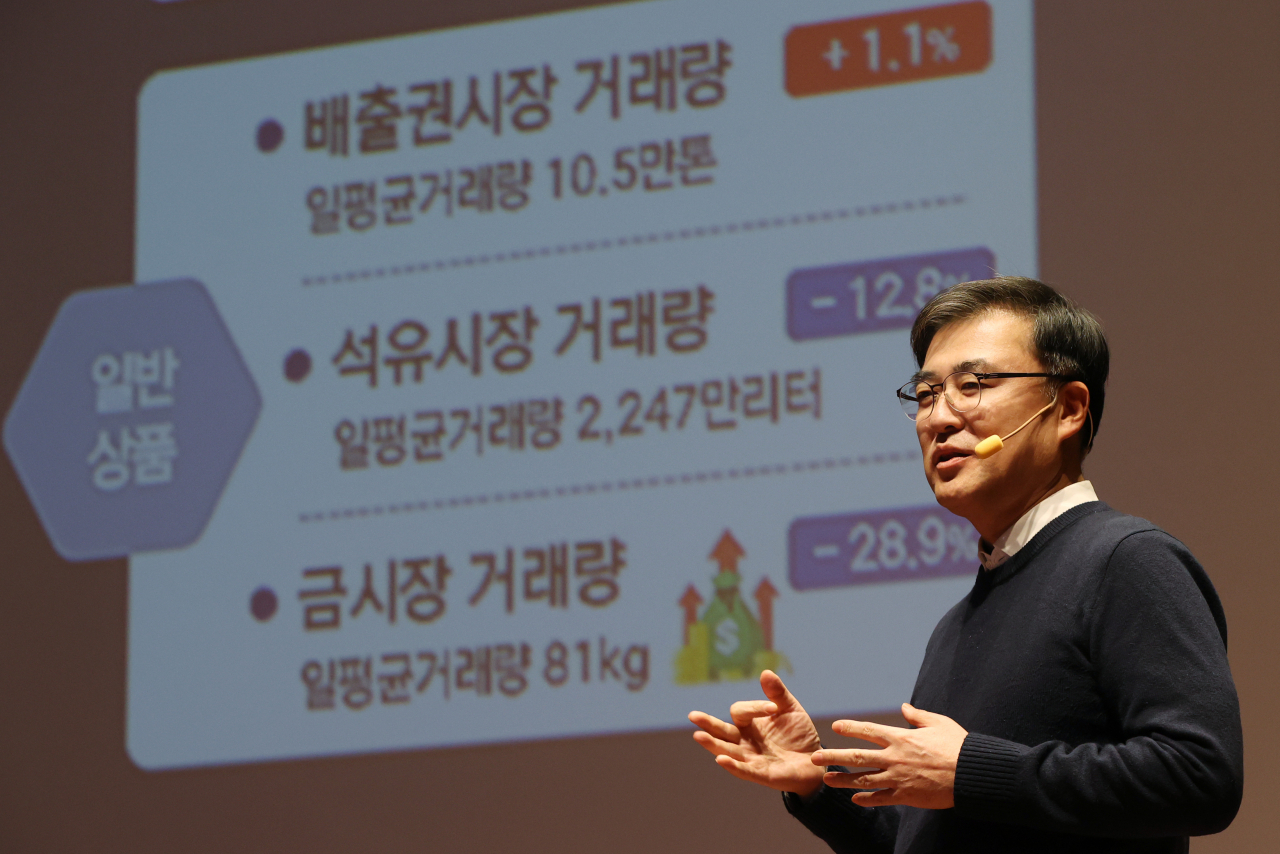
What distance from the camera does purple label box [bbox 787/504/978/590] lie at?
2609mm

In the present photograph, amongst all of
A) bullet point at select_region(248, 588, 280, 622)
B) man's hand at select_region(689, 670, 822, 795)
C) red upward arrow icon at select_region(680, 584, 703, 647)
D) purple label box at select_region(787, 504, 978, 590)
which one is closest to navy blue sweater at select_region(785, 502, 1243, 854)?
man's hand at select_region(689, 670, 822, 795)

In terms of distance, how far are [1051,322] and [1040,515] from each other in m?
0.17

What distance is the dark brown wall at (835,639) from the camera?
2523mm

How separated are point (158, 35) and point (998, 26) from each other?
69.3 inches

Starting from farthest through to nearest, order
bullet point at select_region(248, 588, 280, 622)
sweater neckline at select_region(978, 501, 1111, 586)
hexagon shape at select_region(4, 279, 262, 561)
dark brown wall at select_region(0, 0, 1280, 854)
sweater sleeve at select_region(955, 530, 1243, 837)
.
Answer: hexagon shape at select_region(4, 279, 262, 561) < bullet point at select_region(248, 588, 280, 622) < dark brown wall at select_region(0, 0, 1280, 854) < sweater neckline at select_region(978, 501, 1111, 586) < sweater sleeve at select_region(955, 530, 1243, 837)

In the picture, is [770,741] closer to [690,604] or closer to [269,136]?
[690,604]

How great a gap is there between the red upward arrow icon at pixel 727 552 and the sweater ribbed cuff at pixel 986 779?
1545mm

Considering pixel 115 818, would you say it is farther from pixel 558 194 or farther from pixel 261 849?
pixel 558 194

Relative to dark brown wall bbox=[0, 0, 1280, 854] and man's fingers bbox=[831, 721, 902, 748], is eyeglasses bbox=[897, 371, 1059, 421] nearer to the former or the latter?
man's fingers bbox=[831, 721, 902, 748]

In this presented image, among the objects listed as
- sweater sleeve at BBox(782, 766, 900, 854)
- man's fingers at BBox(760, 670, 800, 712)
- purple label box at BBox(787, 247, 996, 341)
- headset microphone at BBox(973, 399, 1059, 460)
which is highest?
purple label box at BBox(787, 247, 996, 341)

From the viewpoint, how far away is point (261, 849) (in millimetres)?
2965

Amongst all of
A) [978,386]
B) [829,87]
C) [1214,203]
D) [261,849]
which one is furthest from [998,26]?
[261,849]

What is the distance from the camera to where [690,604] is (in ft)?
8.96

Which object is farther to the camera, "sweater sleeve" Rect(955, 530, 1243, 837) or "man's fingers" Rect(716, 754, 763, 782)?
"man's fingers" Rect(716, 754, 763, 782)
